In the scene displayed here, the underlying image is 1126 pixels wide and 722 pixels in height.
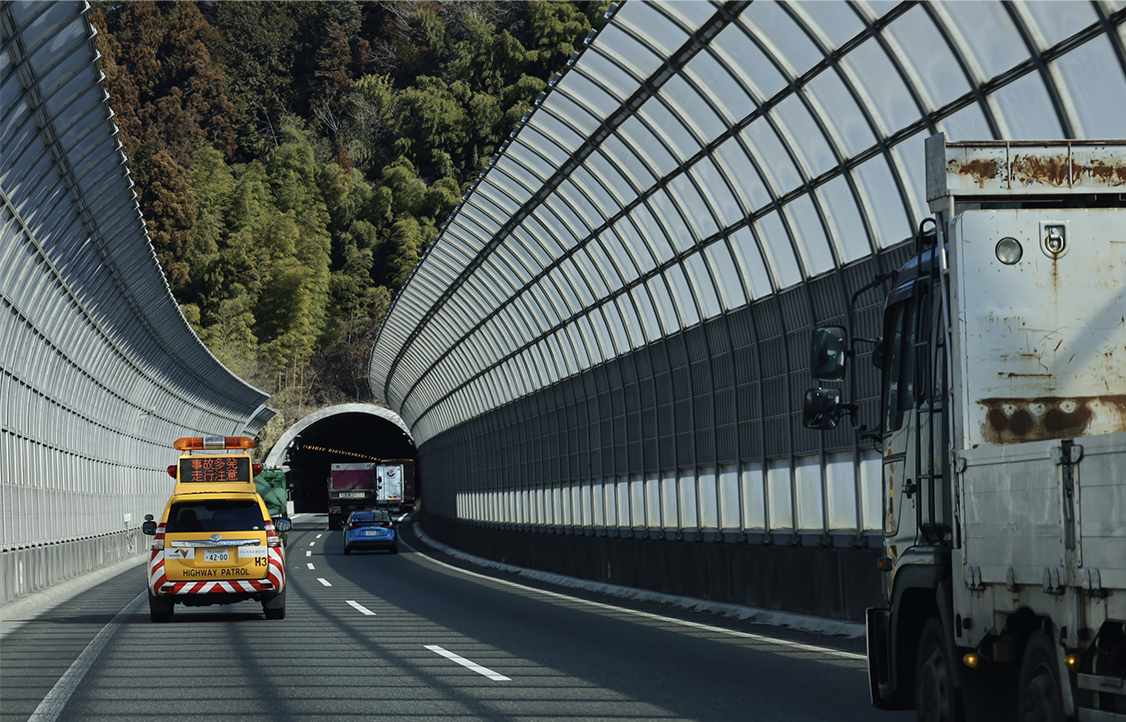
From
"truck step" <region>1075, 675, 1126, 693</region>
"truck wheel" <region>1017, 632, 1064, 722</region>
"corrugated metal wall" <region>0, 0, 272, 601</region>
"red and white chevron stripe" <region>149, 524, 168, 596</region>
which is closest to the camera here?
"truck step" <region>1075, 675, 1126, 693</region>

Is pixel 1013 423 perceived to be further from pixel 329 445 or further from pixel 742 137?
pixel 329 445

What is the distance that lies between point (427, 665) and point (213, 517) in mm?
8028

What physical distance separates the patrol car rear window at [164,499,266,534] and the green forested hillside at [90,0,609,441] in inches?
2296

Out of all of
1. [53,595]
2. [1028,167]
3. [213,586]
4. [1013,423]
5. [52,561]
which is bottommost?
[53,595]

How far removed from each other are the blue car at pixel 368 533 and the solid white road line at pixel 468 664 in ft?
110

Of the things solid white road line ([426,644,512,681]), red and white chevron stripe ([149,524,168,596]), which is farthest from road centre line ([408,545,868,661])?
red and white chevron stripe ([149,524,168,596])

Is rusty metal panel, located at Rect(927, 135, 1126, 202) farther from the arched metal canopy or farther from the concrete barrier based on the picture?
the concrete barrier

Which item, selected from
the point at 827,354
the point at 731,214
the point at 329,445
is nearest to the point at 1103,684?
the point at 827,354

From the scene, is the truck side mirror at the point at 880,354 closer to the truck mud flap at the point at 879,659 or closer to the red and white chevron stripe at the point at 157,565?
the truck mud flap at the point at 879,659

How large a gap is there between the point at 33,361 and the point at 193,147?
98.5 m

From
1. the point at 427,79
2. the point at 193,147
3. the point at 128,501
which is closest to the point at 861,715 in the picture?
the point at 128,501

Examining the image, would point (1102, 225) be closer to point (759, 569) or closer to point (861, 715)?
point (861, 715)

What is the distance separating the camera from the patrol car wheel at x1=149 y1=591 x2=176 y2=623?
67.7ft

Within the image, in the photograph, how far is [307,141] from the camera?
132625 mm
